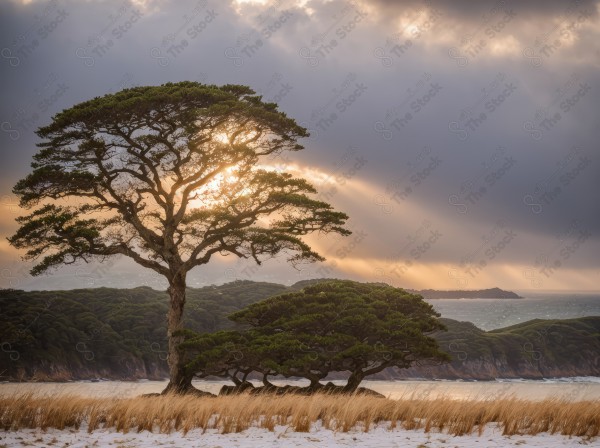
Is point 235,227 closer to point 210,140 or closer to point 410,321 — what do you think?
point 210,140

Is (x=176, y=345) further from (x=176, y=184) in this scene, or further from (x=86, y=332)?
(x=86, y=332)

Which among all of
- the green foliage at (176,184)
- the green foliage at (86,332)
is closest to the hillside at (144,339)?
the green foliage at (86,332)

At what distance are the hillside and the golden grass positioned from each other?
197ft

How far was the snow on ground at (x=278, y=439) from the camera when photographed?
13.6 metres

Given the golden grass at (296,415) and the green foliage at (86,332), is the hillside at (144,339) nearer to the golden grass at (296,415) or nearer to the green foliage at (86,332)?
the green foliage at (86,332)

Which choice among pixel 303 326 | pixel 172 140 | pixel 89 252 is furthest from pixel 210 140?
pixel 303 326

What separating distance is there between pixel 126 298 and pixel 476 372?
58.6 meters

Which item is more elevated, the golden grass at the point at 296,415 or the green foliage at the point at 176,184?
the green foliage at the point at 176,184

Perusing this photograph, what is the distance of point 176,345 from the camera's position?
27812 mm

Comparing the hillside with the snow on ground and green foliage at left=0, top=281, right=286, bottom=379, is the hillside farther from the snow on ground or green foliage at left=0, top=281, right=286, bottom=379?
the snow on ground

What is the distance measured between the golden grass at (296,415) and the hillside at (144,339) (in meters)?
60.0

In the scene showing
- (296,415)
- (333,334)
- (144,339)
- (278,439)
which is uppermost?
(333,334)

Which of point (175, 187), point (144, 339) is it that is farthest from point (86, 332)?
point (175, 187)

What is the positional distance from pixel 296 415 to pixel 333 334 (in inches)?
516
